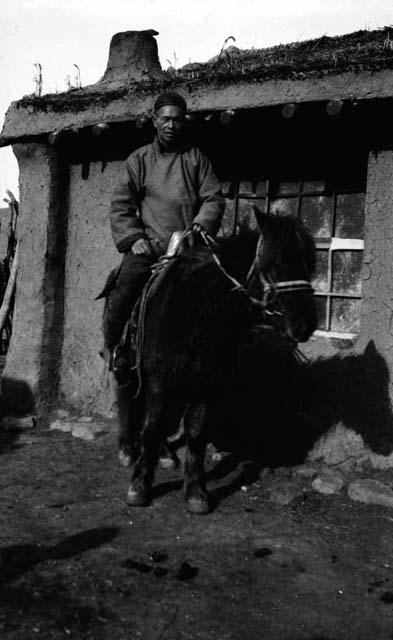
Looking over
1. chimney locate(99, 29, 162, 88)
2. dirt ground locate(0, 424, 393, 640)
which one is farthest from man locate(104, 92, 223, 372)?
chimney locate(99, 29, 162, 88)

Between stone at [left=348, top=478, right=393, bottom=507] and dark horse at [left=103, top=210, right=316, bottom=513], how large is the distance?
45.7 inches

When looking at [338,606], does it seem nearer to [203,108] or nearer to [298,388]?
[298,388]

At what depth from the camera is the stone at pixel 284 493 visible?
4.88 m

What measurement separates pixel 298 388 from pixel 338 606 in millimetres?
2591

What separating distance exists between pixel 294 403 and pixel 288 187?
2.01m

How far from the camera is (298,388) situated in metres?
5.76

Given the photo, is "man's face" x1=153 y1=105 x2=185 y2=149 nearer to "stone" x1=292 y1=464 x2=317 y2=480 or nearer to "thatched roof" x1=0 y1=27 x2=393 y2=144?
"thatched roof" x1=0 y1=27 x2=393 y2=144

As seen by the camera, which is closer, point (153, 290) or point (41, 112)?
point (153, 290)

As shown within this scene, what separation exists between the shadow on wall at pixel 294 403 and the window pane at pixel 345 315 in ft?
1.37

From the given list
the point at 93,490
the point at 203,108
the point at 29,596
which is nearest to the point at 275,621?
the point at 29,596

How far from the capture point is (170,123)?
193 inches

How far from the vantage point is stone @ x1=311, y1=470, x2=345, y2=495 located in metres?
5.09

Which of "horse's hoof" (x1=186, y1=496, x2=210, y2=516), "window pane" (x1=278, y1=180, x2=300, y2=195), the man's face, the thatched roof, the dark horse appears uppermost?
the thatched roof

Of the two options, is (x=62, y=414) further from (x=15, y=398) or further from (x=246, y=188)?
(x=246, y=188)
